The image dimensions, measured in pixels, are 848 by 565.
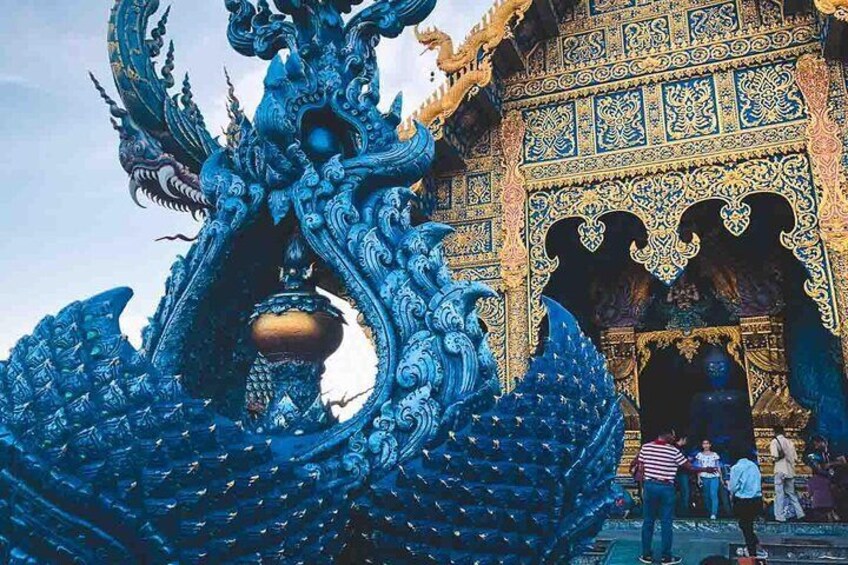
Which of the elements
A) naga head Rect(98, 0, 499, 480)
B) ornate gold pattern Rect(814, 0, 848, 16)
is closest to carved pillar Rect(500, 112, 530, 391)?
ornate gold pattern Rect(814, 0, 848, 16)

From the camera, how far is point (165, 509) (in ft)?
3.65

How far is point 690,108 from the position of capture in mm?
6695

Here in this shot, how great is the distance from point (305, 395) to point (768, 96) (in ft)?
20.7

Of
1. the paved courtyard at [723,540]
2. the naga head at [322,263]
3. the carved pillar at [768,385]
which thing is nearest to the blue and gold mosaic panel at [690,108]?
the carved pillar at [768,385]

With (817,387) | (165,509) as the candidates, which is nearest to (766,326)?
(817,387)

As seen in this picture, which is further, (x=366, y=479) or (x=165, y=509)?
(x=366, y=479)

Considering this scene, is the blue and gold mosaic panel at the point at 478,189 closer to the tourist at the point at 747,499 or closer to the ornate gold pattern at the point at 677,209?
the ornate gold pattern at the point at 677,209

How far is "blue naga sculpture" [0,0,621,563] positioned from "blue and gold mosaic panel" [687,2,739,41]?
6031 millimetres

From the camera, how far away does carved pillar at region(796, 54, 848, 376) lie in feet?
19.0

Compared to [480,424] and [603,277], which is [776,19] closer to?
[603,277]

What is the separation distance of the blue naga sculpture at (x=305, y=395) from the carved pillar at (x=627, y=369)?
677 cm

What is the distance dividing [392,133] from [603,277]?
7.25m

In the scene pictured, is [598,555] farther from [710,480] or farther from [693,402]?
[693,402]

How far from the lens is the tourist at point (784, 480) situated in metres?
6.45
